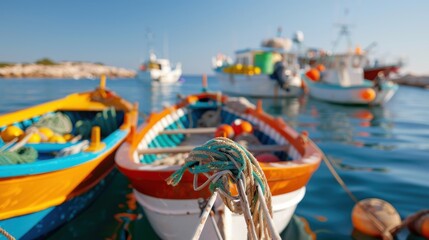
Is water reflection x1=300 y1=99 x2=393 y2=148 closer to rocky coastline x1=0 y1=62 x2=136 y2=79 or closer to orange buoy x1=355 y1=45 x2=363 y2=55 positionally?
orange buoy x1=355 y1=45 x2=363 y2=55

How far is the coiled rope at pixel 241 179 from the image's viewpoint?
5.32 ft

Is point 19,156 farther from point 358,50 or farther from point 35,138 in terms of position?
point 358,50

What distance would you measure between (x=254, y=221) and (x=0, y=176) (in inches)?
101

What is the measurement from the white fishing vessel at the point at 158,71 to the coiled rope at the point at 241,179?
5058 centimetres

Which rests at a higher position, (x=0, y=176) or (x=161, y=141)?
(x=0, y=176)

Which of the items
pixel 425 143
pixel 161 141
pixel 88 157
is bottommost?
pixel 425 143

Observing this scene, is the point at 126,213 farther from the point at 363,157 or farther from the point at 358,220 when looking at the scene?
the point at 363,157

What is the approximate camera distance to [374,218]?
3.66 m

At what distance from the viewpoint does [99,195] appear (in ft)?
15.6

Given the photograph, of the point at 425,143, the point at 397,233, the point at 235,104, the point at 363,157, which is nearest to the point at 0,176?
the point at 397,233

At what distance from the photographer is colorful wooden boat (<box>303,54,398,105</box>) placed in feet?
59.1

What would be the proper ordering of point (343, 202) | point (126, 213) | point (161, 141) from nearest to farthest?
point (126, 213)
point (343, 202)
point (161, 141)

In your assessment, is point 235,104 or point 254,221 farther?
point 235,104

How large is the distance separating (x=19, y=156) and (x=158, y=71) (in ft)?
163
